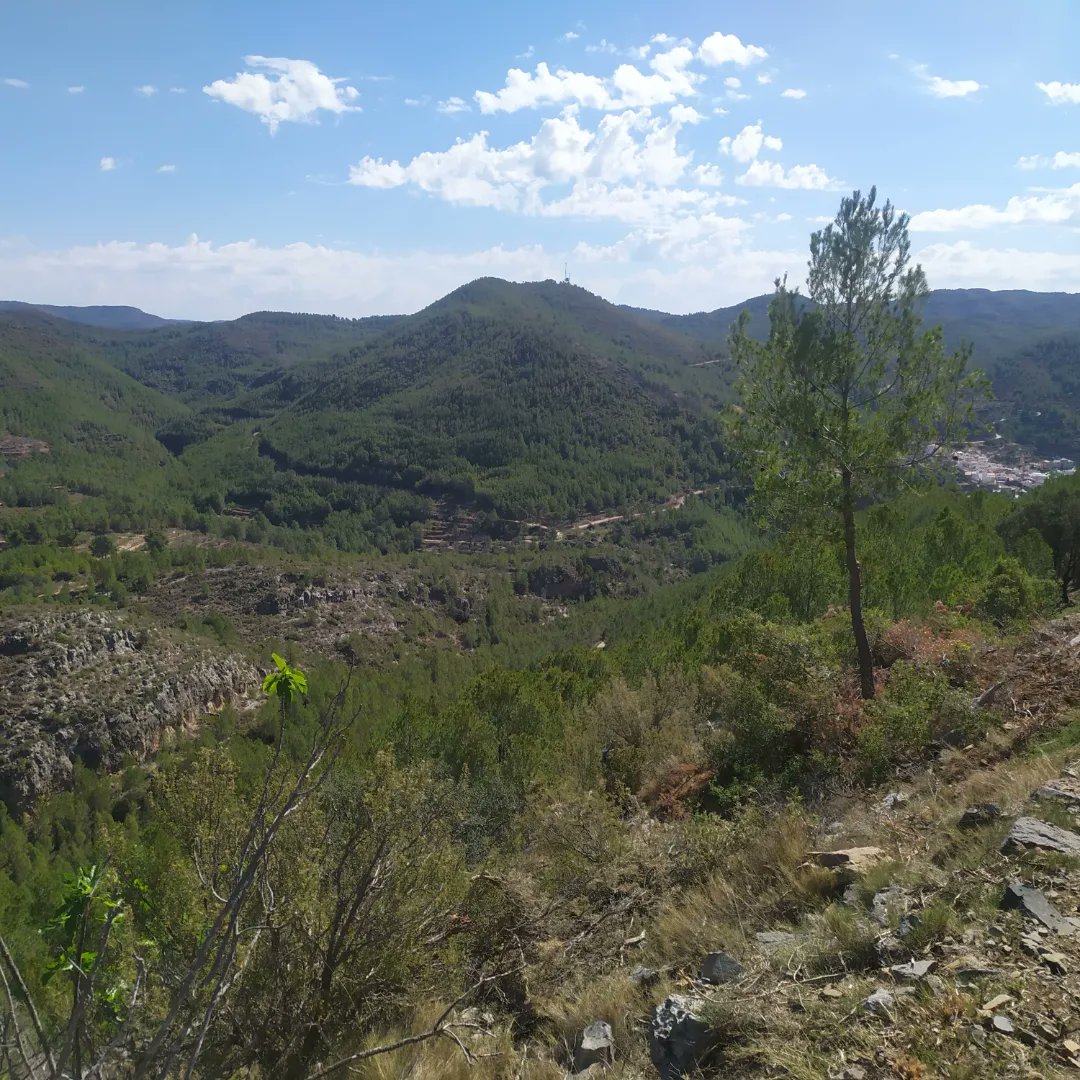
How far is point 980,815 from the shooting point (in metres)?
→ 5.97

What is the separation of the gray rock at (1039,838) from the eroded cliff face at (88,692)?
6269cm

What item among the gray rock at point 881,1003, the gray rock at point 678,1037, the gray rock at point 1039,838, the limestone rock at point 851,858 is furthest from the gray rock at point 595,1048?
the gray rock at point 1039,838

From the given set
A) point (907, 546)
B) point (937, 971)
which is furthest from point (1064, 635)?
point (907, 546)

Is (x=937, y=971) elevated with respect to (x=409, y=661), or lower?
elevated

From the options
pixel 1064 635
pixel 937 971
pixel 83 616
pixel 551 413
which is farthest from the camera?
pixel 551 413

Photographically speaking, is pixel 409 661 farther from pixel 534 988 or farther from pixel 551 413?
pixel 551 413

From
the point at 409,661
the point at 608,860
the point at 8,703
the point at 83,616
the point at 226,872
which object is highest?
the point at 226,872

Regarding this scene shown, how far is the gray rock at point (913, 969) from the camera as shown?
4.21 metres

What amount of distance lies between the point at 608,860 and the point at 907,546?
23768 mm

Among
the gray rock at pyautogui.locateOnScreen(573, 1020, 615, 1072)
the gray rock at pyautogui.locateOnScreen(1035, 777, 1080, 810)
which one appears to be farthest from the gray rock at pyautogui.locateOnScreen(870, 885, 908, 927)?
the gray rock at pyautogui.locateOnScreen(573, 1020, 615, 1072)

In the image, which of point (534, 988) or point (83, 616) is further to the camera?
point (83, 616)

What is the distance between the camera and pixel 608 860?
862cm

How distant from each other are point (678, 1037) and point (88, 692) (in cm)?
6553

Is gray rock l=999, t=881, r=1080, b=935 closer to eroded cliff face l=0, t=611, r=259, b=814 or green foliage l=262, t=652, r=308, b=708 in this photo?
green foliage l=262, t=652, r=308, b=708
